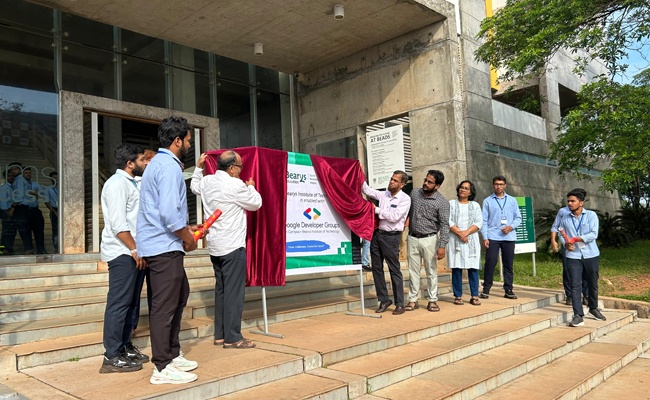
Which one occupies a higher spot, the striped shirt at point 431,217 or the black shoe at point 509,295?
the striped shirt at point 431,217

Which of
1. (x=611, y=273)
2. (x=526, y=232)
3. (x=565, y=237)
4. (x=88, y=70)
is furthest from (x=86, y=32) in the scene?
(x=611, y=273)

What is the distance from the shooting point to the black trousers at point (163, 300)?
11.4 ft

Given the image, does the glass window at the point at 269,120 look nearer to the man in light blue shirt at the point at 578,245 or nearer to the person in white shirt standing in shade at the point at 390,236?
the person in white shirt standing in shade at the point at 390,236

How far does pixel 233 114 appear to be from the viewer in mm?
11922

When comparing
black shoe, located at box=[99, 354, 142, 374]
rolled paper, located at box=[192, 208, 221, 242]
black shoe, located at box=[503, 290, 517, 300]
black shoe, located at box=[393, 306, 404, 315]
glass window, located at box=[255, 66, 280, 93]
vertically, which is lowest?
black shoe, located at box=[503, 290, 517, 300]

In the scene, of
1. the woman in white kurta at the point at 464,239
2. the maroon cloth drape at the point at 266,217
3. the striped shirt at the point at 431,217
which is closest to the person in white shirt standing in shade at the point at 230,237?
the maroon cloth drape at the point at 266,217

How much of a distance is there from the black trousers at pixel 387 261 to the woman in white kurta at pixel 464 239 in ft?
4.06

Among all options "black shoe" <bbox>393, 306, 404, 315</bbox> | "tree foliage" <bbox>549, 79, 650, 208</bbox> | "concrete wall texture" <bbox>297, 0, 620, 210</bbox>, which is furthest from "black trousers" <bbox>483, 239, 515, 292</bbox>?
"tree foliage" <bbox>549, 79, 650, 208</bbox>

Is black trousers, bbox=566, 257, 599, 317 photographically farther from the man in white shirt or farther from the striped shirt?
the man in white shirt

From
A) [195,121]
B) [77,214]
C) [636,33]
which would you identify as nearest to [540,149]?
[636,33]

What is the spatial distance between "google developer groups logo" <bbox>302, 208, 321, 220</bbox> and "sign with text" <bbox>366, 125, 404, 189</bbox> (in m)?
5.33

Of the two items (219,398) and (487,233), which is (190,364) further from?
(487,233)

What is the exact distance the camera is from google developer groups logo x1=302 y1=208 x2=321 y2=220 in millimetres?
5655

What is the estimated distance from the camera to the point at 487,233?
796cm
